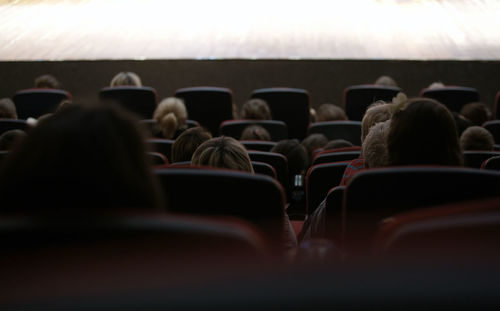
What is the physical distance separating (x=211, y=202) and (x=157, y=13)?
4277mm

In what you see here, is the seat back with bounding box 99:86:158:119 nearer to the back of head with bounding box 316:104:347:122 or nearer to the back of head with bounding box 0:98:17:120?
the back of head with bounding box 0:98:17:120

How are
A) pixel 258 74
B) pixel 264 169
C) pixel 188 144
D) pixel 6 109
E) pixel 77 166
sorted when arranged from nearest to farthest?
pixel 77 166 < pixel 264 169 < pixel 188 144 < pixel 6 109 < pixel 258 74

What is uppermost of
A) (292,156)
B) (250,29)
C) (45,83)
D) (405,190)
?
(250,29)

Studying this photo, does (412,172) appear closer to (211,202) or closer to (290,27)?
(211,202)

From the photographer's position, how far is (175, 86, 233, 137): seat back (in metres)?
3.44

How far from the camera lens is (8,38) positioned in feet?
14.7

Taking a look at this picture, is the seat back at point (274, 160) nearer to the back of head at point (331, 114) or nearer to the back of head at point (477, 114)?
the back of head at point (331, 114)

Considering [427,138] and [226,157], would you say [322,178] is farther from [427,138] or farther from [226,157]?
[427,138]

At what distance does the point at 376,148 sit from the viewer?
129cm

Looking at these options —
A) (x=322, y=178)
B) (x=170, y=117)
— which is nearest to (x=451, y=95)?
(x=170, y=117)

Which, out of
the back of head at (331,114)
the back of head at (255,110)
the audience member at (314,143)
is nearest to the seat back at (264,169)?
the audience member at (314,143)

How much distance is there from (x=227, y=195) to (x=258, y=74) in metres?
3.75

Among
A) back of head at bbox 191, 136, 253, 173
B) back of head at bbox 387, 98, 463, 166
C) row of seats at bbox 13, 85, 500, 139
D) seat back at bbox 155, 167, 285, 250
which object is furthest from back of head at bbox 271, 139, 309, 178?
row of seats at bbox 13, 85, 500, 139

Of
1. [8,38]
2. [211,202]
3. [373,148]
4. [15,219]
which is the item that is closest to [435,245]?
[15,219]
